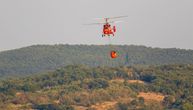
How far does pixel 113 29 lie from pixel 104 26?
1.49 m

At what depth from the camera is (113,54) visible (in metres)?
125

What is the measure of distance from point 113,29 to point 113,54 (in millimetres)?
3551

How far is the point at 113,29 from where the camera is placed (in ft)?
408

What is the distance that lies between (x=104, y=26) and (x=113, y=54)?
4.30 m

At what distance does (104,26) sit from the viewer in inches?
4870
